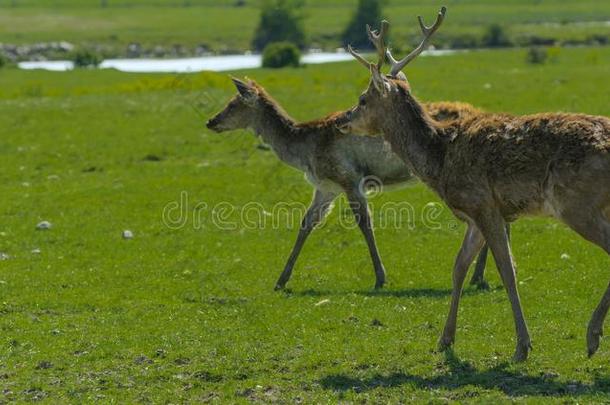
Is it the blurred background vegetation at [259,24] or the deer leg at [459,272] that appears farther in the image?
the blurred background vegetation at [259,24]

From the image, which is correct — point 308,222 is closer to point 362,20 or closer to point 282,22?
point 282,22

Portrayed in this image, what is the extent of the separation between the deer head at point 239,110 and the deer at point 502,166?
462 centimetres

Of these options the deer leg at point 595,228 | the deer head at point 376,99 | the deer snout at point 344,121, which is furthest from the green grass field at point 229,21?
the deer leg at point 595,228

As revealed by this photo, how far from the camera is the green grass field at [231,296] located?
34.0 feet

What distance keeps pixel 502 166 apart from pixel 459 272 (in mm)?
1583

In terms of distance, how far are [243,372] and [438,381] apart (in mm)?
1966

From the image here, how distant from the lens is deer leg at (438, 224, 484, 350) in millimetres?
11430

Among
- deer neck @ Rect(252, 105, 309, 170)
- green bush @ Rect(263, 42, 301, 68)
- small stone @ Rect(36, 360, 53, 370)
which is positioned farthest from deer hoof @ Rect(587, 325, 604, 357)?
green bush @ Rect(263, 42, 301, 68)

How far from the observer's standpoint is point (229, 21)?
360ft

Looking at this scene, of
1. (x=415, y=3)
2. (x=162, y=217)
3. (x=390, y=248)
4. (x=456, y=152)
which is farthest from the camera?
(x=415, y=3)

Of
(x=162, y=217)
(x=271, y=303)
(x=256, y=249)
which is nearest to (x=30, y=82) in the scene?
(x=162, y=217)

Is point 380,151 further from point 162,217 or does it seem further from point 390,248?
point 162,217

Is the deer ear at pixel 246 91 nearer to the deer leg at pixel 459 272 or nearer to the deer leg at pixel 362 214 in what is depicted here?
the deer leg at pixel 362 214

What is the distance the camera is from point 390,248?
17469 millimetres
